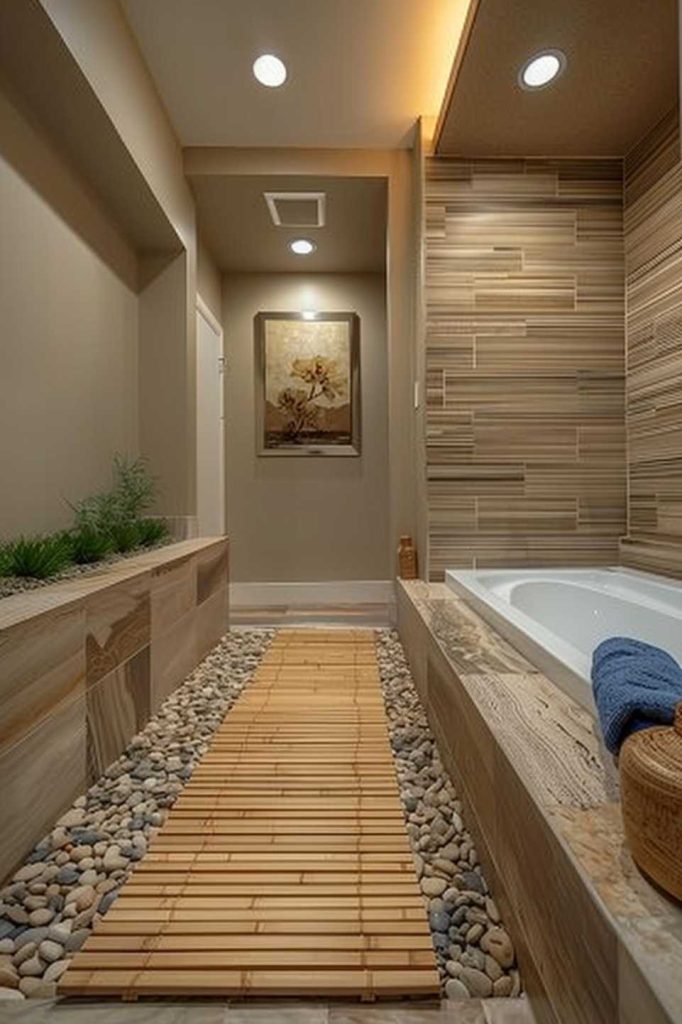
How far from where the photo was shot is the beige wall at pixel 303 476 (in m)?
4.17

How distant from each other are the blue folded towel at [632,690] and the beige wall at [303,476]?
3.19 m

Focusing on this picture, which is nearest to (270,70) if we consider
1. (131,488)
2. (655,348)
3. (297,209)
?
(297,209)

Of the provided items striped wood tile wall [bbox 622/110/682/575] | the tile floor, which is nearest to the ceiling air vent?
striped wood tile wall [bbox 622/110/682/575]

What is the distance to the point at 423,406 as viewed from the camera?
2.77 meters

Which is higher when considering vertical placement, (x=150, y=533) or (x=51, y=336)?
(x=51, y=336)

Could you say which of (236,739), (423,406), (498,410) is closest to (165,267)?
(423,406)

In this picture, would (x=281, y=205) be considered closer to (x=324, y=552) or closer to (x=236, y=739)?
(x=324, y=552)

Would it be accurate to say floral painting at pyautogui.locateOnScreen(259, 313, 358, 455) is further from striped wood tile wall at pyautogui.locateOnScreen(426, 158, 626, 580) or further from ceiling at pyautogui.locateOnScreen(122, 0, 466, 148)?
striped wood tile wall at pyautogui.locateOnScreen(426, 158, 626, 580)

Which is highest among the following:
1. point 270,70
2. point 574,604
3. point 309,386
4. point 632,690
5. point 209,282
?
point 270,70

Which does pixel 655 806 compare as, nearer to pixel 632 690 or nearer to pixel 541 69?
pixel 632 690

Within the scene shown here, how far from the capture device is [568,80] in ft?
7.15

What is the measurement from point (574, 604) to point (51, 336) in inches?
87.7

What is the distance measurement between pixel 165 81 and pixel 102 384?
1.35 m

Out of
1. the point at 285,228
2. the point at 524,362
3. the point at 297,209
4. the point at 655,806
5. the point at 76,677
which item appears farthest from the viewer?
the point at 285,228
